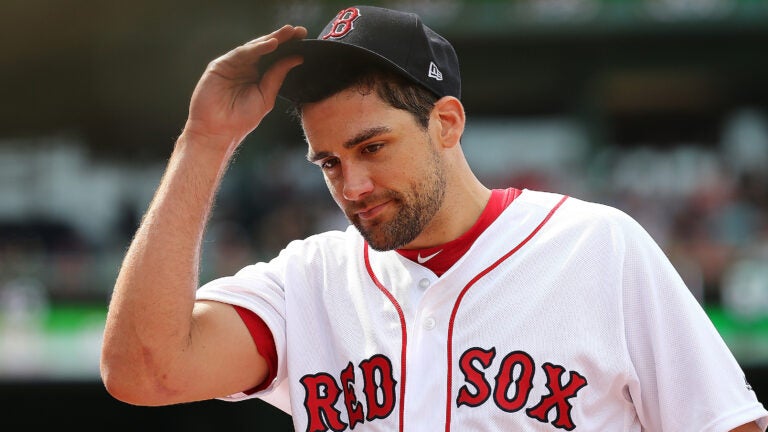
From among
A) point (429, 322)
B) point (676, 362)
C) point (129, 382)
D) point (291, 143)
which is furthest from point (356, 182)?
point (291, 143)

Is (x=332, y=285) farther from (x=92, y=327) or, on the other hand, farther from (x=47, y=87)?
(x=47, y=87)

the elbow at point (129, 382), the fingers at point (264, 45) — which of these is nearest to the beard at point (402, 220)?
the fingers at point (264, 45)

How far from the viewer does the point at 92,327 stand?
5477 millimetres

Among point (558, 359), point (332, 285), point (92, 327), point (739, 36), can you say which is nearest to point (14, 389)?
point (92, 327)

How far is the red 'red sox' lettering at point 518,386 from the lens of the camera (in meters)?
1.75

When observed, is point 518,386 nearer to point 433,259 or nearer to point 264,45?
point 433,259

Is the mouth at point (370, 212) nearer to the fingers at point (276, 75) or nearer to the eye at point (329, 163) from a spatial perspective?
the eye at point (329, 163)

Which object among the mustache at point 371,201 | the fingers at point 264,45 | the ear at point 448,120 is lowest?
the mustache at point 371,201

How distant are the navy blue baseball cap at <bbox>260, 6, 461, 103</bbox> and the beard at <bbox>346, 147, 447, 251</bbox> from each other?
0.20m

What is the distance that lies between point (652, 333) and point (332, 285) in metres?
0.61

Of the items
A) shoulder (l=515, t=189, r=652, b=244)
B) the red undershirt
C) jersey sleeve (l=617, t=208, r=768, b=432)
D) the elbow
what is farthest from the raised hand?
jersey sleeve (l=617, t=208, r=768, b=432)

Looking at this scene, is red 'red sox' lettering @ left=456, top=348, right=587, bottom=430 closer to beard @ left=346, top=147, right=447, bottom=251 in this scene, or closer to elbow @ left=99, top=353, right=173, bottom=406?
beard @ left=346, top=147, right=447, bottom=251

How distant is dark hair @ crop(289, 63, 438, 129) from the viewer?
1883 millimetres

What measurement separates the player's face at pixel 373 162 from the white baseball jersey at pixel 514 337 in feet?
0.43
